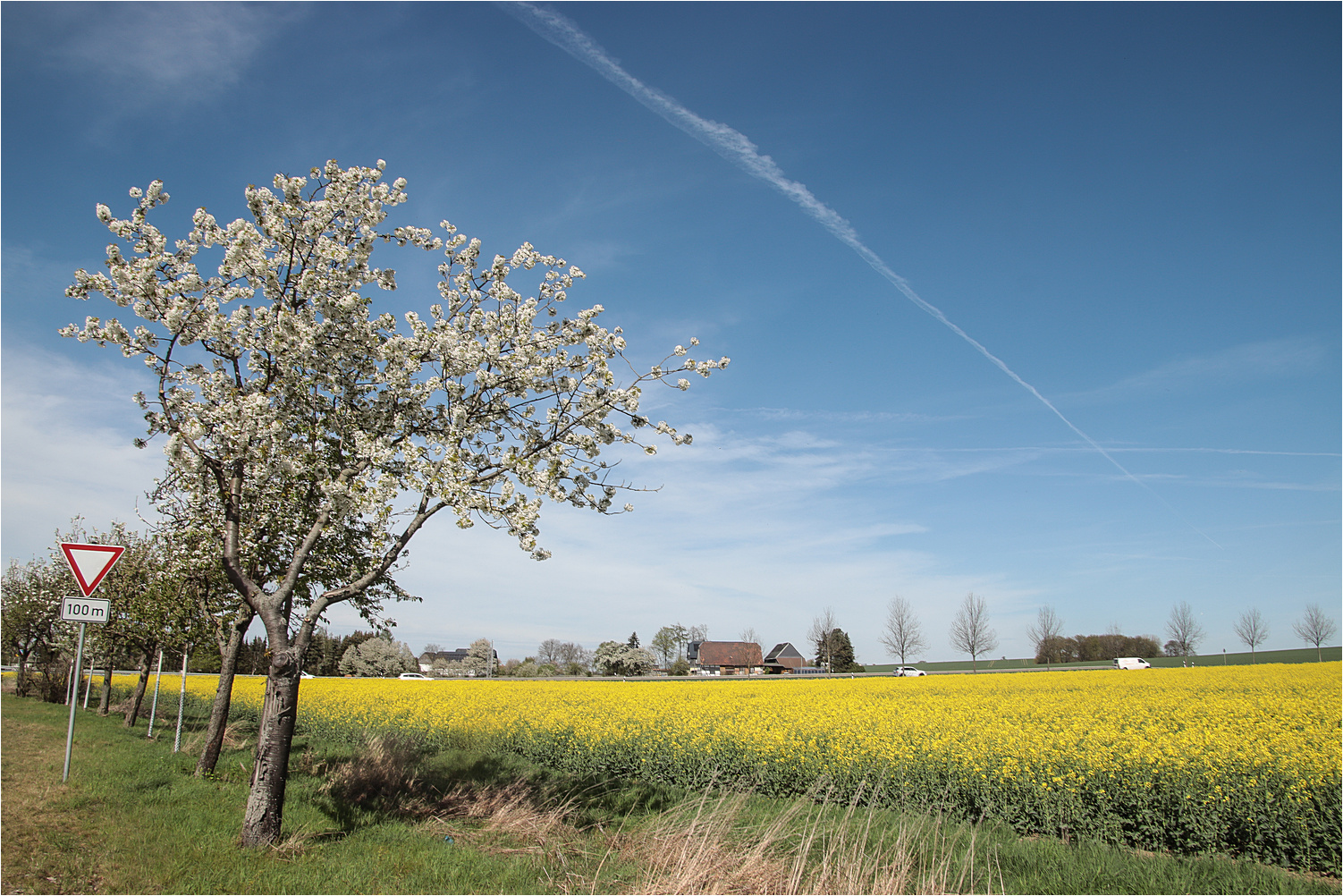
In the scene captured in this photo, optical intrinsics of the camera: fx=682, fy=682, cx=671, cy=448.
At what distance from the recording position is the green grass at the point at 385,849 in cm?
707

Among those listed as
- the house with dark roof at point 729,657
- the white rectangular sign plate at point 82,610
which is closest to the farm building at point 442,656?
the house with dark roof at point 729,657

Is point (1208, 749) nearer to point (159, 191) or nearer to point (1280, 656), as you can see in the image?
point (159, 191)

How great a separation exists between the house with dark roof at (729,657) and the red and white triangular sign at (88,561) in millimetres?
79967

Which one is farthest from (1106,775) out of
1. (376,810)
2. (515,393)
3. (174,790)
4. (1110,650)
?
(1110,650)

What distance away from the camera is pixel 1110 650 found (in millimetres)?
80812

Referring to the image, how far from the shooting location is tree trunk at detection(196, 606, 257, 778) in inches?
508

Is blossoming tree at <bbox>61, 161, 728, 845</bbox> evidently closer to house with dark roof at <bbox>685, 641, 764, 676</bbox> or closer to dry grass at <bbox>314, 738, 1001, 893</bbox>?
dry grass at <bbox>314, 738, 1001, 893</bbox>

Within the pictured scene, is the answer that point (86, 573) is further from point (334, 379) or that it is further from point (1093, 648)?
point (1093, 648)

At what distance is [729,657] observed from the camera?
89250mm

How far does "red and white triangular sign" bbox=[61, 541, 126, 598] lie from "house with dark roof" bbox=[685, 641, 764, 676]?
262ft

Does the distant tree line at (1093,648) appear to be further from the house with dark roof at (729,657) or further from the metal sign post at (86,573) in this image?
the metal sign post at (86,573)

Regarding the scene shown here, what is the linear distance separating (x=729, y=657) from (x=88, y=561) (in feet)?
273

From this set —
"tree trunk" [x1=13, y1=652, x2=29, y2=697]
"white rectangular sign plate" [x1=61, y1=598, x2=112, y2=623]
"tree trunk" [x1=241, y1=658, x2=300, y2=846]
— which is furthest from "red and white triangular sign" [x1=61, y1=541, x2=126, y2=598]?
"tree trunk" [x1=13, y1=652, x2=29, y2=697]

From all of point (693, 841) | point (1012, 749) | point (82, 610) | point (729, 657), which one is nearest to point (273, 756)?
point (693, 841)
